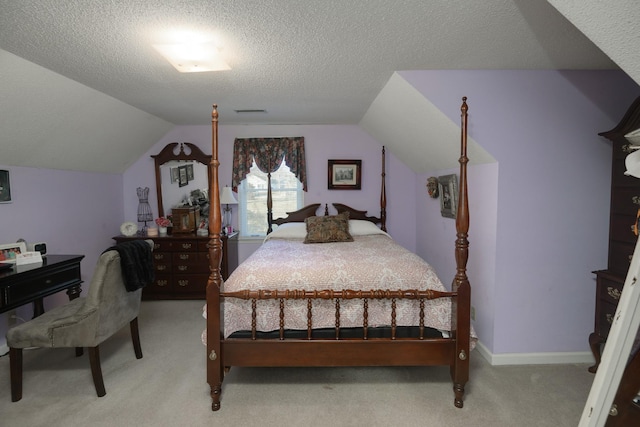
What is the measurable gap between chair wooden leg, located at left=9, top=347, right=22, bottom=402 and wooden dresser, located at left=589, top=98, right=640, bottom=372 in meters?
3.90

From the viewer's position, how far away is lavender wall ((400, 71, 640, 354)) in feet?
8.64

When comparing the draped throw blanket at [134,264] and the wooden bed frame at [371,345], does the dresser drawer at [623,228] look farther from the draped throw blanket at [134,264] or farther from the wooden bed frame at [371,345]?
the draped throw blanket at [134,264]

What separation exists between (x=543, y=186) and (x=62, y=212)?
446cm

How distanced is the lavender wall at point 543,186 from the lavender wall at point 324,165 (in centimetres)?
199

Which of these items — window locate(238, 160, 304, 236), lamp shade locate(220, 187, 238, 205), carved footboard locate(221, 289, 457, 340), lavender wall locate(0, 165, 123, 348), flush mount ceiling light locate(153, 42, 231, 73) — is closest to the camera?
flush mount ceiling light locate(153, 42, 231, 73)

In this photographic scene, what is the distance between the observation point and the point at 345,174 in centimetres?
466

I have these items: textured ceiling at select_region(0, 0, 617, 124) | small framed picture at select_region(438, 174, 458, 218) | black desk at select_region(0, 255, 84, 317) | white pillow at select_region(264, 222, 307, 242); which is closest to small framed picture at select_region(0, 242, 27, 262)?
black desk at select_region(0, 255, 84, 317)

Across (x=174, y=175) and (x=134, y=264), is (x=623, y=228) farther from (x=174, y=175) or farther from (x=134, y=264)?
(x=174, y=175)

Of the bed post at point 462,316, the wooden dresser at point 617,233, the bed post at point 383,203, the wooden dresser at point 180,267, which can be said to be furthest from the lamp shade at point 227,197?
the wooden dresser at point 617,233

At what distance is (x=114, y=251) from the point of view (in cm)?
241

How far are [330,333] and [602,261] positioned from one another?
7.33 ft

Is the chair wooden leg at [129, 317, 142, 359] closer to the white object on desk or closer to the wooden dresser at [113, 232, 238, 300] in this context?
the white object on desk

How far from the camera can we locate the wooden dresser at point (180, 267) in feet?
13.9

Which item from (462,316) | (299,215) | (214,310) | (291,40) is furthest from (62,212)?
(462,316)
